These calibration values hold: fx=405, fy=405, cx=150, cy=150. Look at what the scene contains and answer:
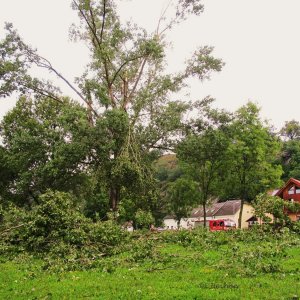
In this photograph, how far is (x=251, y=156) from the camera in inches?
1296

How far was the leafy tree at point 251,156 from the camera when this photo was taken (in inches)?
1287

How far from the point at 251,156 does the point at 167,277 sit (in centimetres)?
2553

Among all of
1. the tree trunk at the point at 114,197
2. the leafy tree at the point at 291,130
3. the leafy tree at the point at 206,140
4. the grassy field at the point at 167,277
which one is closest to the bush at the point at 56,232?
the grassy field at the point at 167,277

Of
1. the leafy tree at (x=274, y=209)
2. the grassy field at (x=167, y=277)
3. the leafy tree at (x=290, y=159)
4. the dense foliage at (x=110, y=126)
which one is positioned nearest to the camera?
the grassy field at (x=167, y=277)

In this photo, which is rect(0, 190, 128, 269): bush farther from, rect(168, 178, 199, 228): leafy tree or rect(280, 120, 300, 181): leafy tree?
rect(280, 120, 300, 181): leafy tree

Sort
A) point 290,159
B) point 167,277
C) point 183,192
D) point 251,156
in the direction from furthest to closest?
point 290,159, point 183,192, point 251,156, point 167,277

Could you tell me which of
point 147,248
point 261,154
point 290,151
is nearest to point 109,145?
point 147,248

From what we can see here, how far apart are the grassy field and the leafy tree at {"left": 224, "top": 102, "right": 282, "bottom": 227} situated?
20315 mm

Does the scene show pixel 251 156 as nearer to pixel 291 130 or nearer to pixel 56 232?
pixel 56 232

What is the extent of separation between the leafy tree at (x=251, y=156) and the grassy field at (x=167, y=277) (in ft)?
66.7

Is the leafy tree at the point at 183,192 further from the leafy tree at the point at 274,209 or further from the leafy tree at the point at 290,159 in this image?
the leafy tree at the point at 290,159

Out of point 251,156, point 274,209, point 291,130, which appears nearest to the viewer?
point 274,209

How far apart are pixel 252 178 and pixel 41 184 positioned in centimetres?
1744

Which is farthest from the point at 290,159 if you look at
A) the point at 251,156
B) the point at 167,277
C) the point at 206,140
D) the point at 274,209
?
the point at 167,277
